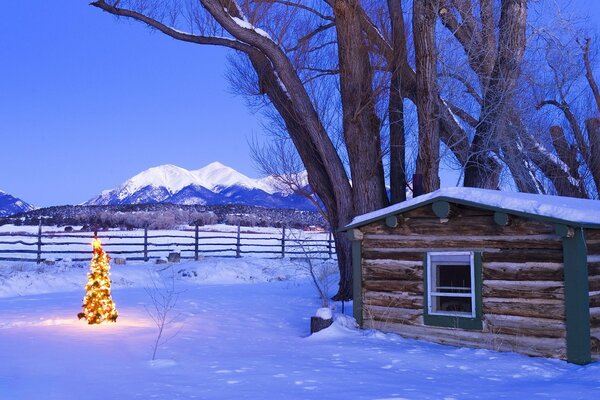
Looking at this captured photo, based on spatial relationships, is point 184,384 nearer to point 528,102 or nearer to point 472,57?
point 472,57

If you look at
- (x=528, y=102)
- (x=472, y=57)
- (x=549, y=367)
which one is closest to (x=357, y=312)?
(x=549, y=367)

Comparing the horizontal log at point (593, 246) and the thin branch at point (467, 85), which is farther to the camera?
the thin branch at point (467, 85)

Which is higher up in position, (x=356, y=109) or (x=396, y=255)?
(x=356, y=109)

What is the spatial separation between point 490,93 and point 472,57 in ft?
3.53

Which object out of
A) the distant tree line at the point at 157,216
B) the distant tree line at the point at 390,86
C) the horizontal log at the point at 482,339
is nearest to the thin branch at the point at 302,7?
the distant tree line at the point at 390,86

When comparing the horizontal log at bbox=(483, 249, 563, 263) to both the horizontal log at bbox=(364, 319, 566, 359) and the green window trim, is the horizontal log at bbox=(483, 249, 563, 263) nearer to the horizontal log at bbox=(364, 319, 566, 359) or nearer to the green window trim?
the green window trim

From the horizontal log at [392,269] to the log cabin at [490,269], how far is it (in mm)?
16

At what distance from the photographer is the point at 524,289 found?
8.38 m

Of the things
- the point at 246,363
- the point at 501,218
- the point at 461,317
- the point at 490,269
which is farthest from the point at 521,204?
the point at 246,363

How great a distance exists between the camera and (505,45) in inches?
580

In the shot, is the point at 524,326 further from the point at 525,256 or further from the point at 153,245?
the point at 153,245

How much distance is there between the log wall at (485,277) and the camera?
8.19 meters

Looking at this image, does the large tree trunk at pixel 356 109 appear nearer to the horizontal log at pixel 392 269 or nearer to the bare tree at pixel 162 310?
the horizontal log at pixel 392 269

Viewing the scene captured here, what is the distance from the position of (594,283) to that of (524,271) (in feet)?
2.85
